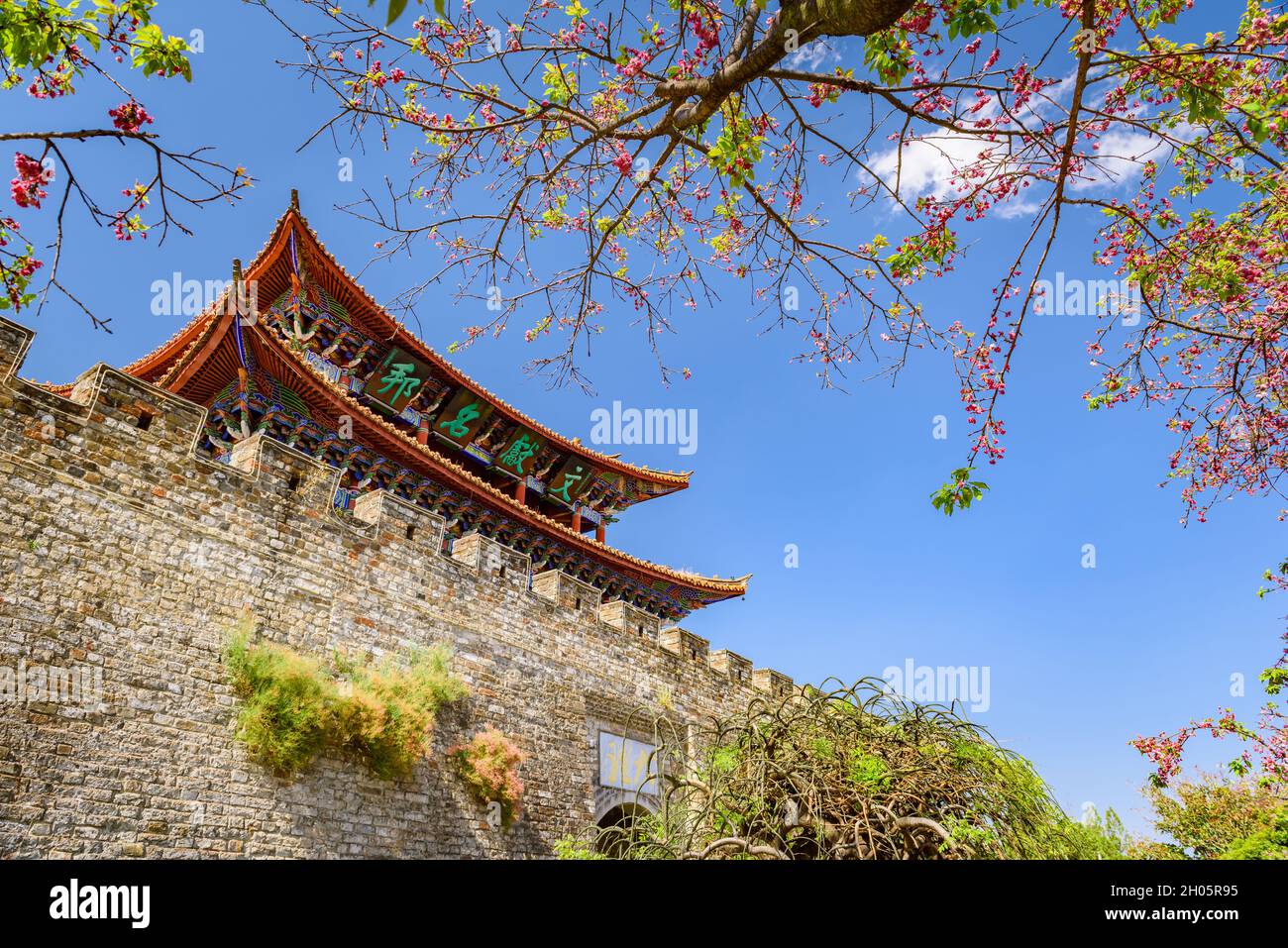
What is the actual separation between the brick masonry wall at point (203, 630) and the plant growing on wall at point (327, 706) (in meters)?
0.13

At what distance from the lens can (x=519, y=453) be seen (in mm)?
15469

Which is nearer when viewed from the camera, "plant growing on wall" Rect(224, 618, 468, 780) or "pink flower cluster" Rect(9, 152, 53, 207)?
"pink flower cluster" Rect(9, 152, 53, 207)

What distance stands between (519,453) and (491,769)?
7.99m

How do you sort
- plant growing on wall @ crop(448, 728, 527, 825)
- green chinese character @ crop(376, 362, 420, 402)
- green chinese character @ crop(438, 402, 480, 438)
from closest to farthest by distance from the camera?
plant growing on wall @ crop(448, 728, 527, 825), green chinese character @ crop(376, 362, 420, 402), green chinese character @ crop(438, 402, 480, 438)

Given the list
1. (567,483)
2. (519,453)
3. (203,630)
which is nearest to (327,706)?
(203,630)

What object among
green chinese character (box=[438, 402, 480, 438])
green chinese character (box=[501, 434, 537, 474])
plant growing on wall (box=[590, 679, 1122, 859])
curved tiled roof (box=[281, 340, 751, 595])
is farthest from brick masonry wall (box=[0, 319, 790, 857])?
green chinese character (box=[501, 434, 537, 474])

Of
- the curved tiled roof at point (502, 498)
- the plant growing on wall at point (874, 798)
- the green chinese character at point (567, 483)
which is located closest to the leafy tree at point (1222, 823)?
the plant growing on wall at point (874, 798)

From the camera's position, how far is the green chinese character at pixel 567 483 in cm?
1650

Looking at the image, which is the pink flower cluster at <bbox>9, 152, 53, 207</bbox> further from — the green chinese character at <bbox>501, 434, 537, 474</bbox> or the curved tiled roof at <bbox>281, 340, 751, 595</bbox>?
the green chinese character at <bbox>501, 434, 537, 474</bbox>

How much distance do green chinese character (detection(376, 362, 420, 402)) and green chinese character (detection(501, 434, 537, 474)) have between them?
236 cm

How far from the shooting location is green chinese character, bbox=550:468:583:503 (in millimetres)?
16500

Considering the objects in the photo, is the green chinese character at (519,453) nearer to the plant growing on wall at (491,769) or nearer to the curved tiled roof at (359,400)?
the curved tiled roof at (359,400)

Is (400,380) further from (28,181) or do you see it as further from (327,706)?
(28,181)
